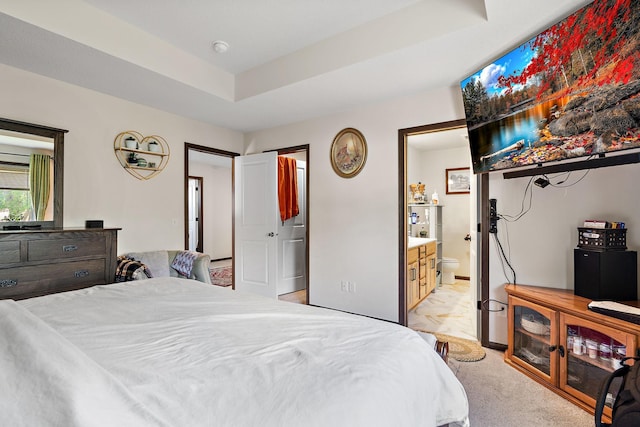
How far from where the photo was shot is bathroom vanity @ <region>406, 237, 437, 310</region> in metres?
3.70

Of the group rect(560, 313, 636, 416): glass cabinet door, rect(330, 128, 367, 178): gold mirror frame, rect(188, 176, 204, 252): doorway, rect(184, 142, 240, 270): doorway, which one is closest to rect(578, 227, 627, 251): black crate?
rect(560, 313, 636, 416): glass cabinet door

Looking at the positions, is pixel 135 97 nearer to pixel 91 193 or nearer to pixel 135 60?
pixel 135 60

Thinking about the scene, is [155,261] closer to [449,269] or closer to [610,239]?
[610,239]

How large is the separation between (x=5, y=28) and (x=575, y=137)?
374 centimetres

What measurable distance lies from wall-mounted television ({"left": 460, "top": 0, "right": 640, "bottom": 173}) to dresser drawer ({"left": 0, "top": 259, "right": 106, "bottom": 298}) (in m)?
3.42

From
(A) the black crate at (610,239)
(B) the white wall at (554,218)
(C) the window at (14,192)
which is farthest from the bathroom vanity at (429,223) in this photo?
(C) the window at (14,192)

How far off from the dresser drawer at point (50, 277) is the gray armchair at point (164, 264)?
2.00 feet

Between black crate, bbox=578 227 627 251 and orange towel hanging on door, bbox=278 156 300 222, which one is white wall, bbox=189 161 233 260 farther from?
black crate, bbox=578 227 627 251

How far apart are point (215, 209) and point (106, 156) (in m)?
4.82

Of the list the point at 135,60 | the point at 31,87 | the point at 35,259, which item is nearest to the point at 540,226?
the point at 135,60

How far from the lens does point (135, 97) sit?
11.0 ft

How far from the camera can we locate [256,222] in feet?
14.6

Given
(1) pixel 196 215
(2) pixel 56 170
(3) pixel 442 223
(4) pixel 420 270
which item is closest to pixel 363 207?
(4) pixel 420 270

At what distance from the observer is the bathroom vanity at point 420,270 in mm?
3696
